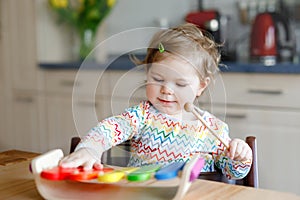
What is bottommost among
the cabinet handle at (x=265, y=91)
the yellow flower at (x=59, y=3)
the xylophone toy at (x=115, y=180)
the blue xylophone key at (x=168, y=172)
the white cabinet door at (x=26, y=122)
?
the white cabinet door at (x=26, y=122)

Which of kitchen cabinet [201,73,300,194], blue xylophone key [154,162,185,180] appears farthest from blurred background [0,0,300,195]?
blue xylophone key [154,162,185,180]

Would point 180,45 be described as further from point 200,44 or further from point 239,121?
point 239,121

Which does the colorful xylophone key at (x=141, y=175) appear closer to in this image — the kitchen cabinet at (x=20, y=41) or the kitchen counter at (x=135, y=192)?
the kitchen counter at (x=135, y=192)

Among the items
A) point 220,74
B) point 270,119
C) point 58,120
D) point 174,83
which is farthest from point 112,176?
point 58,120

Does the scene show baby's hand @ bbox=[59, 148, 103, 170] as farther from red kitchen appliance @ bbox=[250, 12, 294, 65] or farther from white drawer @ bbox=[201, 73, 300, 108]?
red kitchen appliance @ bbox=[250, 12, 294, 65]

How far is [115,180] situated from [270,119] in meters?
1.69

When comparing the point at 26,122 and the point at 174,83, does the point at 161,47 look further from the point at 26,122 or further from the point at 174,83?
the point at 26,122

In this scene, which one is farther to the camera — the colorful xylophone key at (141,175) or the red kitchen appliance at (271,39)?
the red kitchen appliance at (271,39)

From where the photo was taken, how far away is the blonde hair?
1012mm

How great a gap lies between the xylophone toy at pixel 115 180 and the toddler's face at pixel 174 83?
0.54 feet

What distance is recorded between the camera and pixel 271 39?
9.05 feet

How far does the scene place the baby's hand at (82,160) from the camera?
35.3 inches

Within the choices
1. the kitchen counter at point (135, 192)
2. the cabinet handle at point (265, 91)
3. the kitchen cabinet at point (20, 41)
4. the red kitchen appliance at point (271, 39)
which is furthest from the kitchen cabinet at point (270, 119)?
the kitchen cabinet at point (20, 41)

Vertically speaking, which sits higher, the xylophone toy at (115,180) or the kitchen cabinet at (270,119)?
the xylophone toy at (115,180)
